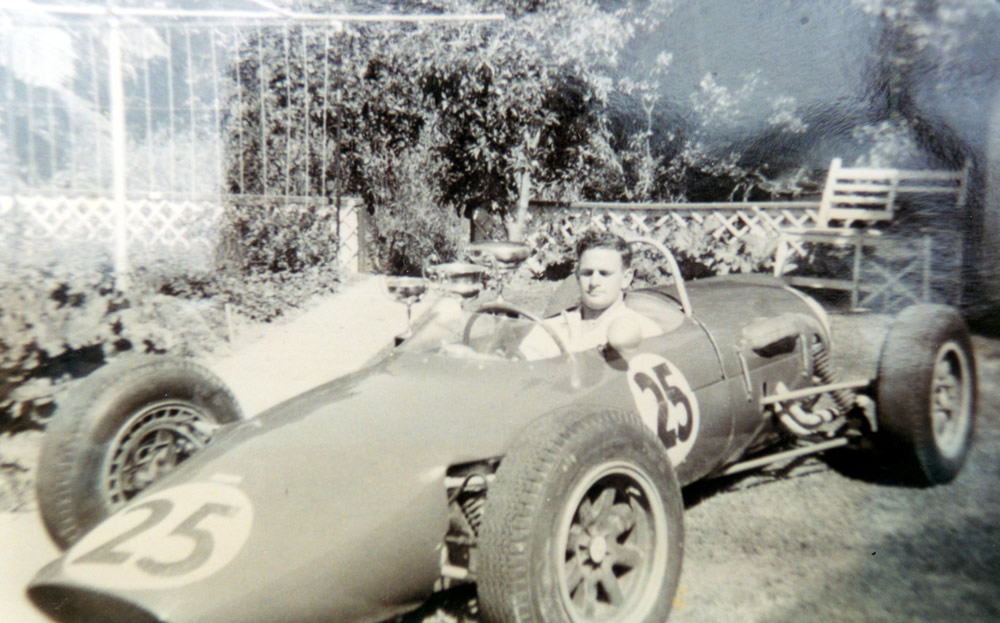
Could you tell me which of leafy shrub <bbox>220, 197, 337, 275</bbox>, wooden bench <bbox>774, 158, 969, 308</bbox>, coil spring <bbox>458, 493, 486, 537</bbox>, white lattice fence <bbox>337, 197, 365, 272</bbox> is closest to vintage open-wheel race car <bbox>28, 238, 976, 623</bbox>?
coil spring <bbox>458, 493, 486, 537</bbox>

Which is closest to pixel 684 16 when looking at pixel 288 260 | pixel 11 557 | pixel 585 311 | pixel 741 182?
pixel 585 311

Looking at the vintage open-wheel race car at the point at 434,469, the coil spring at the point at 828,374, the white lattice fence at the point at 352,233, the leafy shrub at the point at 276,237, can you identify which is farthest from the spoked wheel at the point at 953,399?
the white lattice fence at the point at 352,233

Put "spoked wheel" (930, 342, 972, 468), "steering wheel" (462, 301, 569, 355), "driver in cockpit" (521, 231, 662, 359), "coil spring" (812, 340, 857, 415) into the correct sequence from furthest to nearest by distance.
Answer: "spoked wheel" (930, 342, 972, 468) → "coil spring" (812, 340, 857, 415) → "driver in cockpit" (521, 231, 662, 359) → "steering wheel" (462, 301, 569, 355)

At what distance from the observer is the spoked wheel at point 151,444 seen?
8.70 ft

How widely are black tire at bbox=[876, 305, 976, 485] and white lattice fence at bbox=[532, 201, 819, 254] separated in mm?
5024

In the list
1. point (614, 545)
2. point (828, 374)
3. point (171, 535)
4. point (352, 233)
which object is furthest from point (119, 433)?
point (352, 233)

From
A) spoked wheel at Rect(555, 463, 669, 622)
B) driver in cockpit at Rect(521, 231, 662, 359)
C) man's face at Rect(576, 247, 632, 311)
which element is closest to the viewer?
spoked wheel at Rect(555, 463, 669, 622)

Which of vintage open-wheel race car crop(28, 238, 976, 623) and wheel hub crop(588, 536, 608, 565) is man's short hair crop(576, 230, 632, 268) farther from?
wheel hub crop(588, 536, 608, 565)

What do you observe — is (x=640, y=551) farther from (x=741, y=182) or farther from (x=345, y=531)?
(x=741, y=182)

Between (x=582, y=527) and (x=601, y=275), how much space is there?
1425 mm

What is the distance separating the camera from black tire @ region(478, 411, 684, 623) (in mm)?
1958

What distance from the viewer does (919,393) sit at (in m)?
3.43

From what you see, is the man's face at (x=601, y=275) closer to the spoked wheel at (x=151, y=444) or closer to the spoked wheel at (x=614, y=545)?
the spoked wheel at (x=614, y=545)

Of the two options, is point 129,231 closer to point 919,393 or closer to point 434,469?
point 434,469
